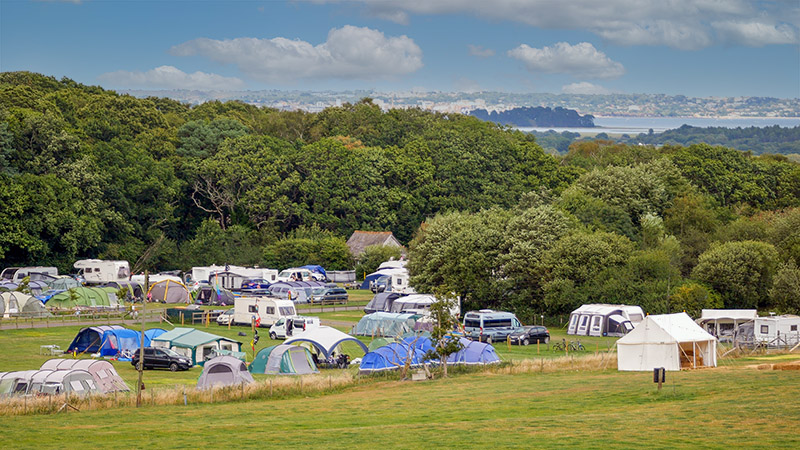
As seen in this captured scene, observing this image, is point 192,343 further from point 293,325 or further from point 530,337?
point 530,337

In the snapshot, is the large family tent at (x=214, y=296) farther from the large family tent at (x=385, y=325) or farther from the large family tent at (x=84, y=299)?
the large family tent at (x=385, y=325)

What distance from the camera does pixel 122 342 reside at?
38.2 metres

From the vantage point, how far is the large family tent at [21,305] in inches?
1939

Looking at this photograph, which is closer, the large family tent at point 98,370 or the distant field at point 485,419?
the distant field at point 485,419

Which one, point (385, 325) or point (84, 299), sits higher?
point (84, 299)

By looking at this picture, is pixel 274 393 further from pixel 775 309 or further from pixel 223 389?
pixel 775 309

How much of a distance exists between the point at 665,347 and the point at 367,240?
51.2 m

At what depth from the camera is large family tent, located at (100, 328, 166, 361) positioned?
124 ft

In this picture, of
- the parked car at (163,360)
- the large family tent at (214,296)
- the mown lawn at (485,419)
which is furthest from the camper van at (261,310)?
the mown lawn at (485,419)

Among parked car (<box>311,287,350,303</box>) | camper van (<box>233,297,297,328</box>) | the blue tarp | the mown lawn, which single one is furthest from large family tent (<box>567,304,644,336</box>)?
the blue tarp

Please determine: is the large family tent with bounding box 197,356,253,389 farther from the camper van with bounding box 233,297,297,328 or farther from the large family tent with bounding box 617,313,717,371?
the camper van with bounding box 233,297,297,328

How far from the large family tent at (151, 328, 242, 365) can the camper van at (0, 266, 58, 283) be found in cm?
2910

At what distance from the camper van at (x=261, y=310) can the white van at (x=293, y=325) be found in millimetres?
2741

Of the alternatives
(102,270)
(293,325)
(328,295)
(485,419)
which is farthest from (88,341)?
(102,270)
